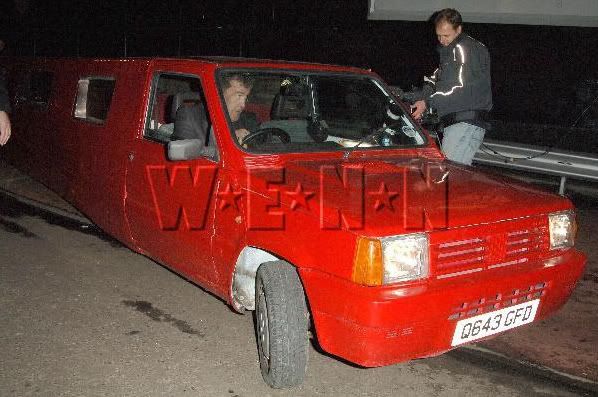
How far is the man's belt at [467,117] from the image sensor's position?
16.0 ft

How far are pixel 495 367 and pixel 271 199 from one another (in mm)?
1661

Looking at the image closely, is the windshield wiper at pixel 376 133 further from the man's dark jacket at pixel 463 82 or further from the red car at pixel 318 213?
the man's dark jacket at pixel 463 82

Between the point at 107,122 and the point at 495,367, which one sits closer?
the point at 495,367

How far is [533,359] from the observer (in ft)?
11.2

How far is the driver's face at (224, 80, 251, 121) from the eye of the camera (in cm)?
352

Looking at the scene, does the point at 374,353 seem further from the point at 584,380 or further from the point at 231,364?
the point at 584,380

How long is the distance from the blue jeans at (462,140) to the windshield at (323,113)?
1.03 meters

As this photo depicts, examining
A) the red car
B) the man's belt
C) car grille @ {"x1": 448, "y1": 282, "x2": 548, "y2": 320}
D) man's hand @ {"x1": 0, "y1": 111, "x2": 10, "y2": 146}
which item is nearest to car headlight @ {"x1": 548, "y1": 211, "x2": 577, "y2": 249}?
the red car

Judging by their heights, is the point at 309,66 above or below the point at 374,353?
above

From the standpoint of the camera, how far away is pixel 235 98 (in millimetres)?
3676

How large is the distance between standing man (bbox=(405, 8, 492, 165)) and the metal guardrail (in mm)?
2847

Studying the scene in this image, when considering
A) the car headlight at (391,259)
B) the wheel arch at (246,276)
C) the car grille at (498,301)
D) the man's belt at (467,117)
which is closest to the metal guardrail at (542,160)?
the man's belt at (467,117)

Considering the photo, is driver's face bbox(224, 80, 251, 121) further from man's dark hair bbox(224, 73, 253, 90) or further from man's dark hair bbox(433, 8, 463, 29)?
man's dark hair bbox(433, 8, 463, 29)

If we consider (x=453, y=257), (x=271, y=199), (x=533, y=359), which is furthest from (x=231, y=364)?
(x=533, y=359)
